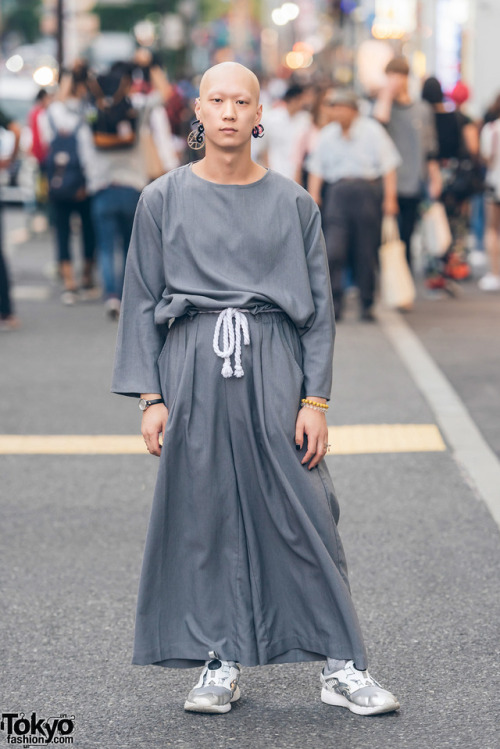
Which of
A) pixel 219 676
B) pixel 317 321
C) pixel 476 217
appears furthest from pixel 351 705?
pixel 476 217

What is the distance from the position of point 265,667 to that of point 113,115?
7.39 metres

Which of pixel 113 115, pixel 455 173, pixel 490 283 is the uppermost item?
pixel 113 115

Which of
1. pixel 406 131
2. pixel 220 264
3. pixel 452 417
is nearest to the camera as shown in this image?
pixel 220 264

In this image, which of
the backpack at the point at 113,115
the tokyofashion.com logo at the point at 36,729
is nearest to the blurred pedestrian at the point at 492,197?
the backpack at the point at 113,115

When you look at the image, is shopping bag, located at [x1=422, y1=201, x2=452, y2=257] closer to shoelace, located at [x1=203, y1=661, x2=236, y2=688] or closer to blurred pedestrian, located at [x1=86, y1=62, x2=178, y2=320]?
blurred pedestrian, located at [x1=86, y1=62, x2=178, y2=320]

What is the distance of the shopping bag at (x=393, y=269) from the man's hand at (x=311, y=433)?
757cm

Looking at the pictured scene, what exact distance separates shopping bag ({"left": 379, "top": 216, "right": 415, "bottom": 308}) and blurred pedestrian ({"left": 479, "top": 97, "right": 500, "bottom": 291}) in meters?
1.97

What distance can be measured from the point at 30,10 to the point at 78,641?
237 feet

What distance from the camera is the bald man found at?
372 centimetres

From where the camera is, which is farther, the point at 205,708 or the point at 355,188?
the point at 355,188

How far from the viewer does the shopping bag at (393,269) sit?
11250mm

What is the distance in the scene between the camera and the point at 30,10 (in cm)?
7294

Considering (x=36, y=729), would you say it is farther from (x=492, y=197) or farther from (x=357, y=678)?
(x=492, y=197)

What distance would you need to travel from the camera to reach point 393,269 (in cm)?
1130
